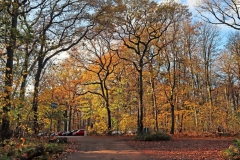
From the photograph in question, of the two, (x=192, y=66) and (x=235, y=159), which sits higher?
(x=192, y=66)

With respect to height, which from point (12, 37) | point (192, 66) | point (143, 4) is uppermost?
point (143, 4)

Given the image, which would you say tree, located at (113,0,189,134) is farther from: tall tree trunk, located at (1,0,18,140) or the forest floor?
tall tree trunk, located at (1,0,18,140)

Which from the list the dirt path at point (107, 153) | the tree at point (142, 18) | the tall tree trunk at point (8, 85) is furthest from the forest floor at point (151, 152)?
the tree at point (142, 18)

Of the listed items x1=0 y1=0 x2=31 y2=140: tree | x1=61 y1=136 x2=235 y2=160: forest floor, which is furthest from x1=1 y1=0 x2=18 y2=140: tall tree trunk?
x1=61 y1=136 x2=235 y2=160: forest floor

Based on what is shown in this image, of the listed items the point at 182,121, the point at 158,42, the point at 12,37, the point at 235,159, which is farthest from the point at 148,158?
the point at 182,121

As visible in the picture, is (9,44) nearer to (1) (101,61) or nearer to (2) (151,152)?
(2) (151,152)

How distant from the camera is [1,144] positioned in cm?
1195

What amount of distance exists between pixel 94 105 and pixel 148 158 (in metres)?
24.9

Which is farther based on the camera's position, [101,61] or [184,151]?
[101,61]

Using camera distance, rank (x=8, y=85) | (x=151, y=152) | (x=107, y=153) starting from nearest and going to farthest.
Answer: (x=8, y=85) → (x=107, y=153) → (x=151, y=152)

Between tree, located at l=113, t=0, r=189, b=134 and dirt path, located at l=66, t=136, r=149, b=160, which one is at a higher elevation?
tree, located at l=113, t=0, r=189, b=134

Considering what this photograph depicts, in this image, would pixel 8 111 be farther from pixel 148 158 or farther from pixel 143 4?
pixel 143 4

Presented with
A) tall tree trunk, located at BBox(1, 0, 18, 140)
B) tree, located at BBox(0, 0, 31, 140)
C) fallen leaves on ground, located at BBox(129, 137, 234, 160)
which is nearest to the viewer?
tree, located at BBox(0, 0, 31, 140)

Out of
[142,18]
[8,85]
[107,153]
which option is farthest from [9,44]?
[142,18]
